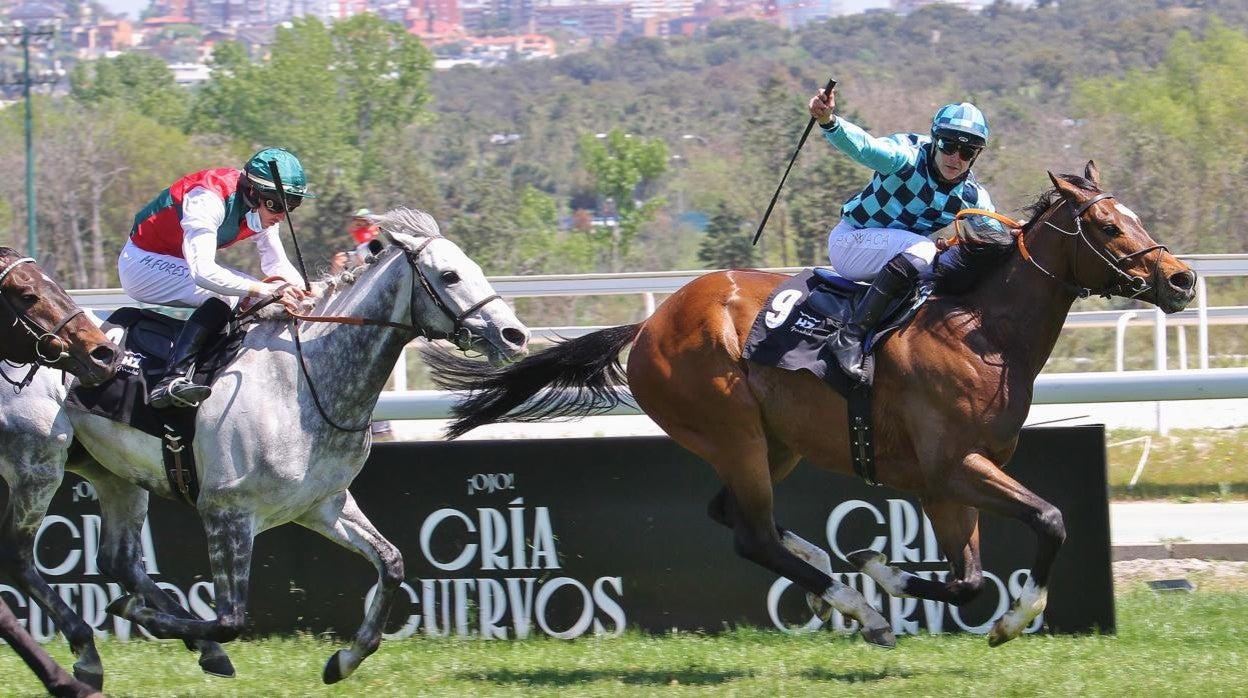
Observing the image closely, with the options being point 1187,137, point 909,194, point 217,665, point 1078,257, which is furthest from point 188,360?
point 1187,137

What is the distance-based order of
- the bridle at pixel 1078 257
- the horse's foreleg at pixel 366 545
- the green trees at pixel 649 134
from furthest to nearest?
the green trees at pixel 649 134 < the horse's foreleg at pixel 366 545 < the bridle at pixel 1078 257

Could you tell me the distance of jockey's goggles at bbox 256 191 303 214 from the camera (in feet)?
20.9

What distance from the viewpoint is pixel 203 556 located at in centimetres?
736

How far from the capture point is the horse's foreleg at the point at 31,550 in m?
6.10

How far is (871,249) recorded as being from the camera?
6.79 m

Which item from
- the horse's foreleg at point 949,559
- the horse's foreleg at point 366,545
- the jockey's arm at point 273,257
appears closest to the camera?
the horse's foreleg at point 366,545

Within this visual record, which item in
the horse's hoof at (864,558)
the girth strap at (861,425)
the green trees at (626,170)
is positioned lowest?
the green trees at (626,170)

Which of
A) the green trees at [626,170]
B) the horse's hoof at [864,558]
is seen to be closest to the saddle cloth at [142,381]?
the horse's hoof at [864,558]

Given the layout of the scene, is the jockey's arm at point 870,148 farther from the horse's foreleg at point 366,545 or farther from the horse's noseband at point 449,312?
the horse's foreleg at point 366,545

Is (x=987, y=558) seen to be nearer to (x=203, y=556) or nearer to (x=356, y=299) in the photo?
(x=356, y=299)

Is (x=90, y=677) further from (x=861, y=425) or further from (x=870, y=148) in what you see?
(x=870, y=148)

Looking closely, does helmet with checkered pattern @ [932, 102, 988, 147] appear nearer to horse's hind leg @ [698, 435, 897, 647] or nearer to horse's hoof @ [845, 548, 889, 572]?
horse's hind leg @ [698, 435, 897, 647]

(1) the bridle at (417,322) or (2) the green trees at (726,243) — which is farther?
(2) the green trees at (726,243)

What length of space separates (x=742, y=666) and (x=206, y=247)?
8.83ft
